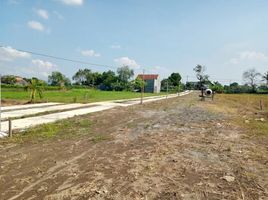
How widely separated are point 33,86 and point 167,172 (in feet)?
82.0

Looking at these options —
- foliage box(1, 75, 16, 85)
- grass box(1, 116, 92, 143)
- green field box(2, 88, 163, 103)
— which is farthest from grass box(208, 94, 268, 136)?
foliage box(1, 75, 16, 85)

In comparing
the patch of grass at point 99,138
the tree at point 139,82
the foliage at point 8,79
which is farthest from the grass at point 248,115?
the foliage at point 8,79

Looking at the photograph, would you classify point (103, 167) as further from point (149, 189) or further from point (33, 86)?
point (33, 86)

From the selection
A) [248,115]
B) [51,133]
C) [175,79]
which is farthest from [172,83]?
[51,133]

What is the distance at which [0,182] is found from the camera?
5.64 m

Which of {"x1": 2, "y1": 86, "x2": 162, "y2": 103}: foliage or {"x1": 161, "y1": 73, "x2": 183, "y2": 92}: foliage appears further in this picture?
{"x1": 161, "y1": 73, "x2": 183, "y2": 92}: foliage

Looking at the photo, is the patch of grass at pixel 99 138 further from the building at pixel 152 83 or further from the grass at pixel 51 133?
the building at pixel 152 83

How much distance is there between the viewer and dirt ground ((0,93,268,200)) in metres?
5.26

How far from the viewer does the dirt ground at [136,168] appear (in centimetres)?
526

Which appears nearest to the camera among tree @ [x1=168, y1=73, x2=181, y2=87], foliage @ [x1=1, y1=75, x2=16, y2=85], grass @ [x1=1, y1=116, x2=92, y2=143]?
grass @ [x1=1, y1=116, x2=92, y2=143]

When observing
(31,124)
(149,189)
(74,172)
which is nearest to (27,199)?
(74,172)

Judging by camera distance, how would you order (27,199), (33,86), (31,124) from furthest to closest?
1. (33,86)
2. (31,124)
3. (27,199)

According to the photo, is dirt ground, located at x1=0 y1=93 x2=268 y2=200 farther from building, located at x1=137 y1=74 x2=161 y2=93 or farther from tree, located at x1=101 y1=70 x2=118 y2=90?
tree, located at x1=101 y1=70 x2=118 y2=90

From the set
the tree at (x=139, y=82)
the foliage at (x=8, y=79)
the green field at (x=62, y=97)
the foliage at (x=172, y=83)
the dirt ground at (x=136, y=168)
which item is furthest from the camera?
the foliage at (x=172, y=83)
